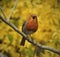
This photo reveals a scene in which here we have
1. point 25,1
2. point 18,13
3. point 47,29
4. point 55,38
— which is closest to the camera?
point 55,38

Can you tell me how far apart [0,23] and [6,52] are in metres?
1.03

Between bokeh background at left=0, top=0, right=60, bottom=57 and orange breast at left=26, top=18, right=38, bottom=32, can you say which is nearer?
orange breast at left=26, top=18, right=38, bottom=32

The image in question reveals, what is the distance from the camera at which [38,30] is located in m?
5.79

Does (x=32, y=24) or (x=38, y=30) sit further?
(x=38, y=30)

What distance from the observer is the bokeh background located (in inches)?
204

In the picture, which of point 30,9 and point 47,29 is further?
point 30,9

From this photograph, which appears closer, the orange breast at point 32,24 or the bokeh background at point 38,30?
the orange breast at point 32,24

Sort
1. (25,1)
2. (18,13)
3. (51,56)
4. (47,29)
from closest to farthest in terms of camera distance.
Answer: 1. (51,56)
2. (47,29)
3. (18,13)
4. (25,1)

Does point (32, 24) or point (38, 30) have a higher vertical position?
point (32, 24)

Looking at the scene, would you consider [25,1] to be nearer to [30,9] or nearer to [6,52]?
[30,9]

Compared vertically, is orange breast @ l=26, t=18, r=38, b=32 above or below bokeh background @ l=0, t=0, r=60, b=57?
above

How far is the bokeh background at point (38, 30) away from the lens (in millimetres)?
5180

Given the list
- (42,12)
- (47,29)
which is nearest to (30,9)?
(42,12)

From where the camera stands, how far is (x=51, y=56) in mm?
5090
